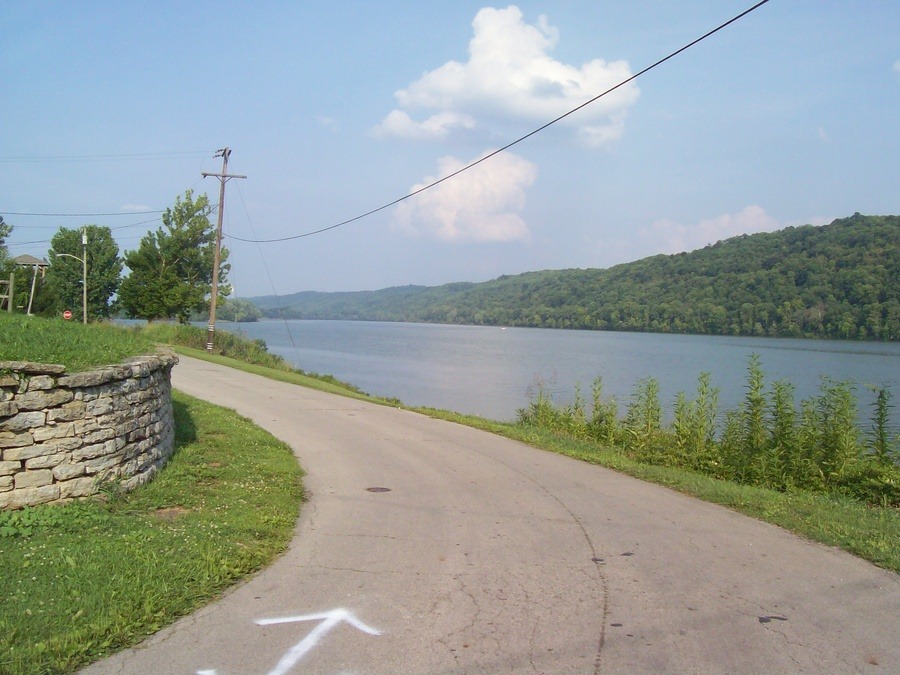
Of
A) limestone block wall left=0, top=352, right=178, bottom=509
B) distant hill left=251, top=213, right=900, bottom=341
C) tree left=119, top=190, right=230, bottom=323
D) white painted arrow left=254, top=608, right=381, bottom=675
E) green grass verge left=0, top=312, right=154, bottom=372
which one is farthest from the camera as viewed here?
distant hill left=251, top=213, right=900, bottom=341

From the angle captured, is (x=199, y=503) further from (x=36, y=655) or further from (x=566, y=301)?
(x=566, y=301)

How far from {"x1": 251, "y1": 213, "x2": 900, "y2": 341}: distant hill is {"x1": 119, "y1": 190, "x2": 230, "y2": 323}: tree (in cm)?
1511

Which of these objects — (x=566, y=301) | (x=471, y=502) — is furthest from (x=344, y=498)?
(x=566, y=301)

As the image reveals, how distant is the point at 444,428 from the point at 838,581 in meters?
10.8

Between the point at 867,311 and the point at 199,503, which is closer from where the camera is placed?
the point at 199,503

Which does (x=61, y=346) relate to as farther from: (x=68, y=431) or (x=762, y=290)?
(x=762, y=290)

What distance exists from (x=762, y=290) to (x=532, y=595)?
72074mm

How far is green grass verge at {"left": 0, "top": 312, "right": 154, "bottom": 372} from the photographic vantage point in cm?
691

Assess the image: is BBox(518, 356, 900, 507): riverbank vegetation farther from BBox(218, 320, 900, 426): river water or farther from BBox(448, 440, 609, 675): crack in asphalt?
BBox(218, 320, 900, 426): river water

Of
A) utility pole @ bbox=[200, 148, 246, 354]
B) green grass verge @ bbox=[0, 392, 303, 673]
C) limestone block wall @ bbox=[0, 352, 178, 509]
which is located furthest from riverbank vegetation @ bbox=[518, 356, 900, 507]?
utility pole @ bbox=[200, 148, 246, 354]

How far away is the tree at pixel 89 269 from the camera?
49094 millimetres

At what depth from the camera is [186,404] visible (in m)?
13.4

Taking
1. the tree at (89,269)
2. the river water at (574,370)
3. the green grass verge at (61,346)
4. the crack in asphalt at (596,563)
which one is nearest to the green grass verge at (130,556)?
the green grass verge at (61,346)

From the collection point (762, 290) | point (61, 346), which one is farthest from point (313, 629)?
point (762, 290)
